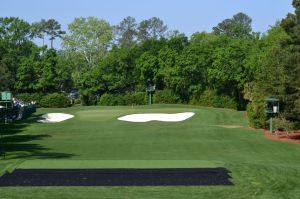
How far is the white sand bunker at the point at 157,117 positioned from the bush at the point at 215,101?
16105mm

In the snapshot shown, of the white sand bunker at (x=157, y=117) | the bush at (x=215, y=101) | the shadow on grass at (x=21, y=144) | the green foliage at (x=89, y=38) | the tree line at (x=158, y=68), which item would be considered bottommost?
the shadow on grass at (x=21, y=144)

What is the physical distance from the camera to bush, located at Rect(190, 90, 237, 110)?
221ft

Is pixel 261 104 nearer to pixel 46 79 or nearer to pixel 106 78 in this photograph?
pixel 106 78

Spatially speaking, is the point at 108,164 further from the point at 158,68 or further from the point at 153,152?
the point at 158,68

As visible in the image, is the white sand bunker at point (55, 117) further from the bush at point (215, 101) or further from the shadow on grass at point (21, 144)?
the bush at point (215, 101)

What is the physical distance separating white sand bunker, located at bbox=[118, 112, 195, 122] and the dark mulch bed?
3322 centimetres

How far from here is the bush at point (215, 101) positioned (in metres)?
67.4

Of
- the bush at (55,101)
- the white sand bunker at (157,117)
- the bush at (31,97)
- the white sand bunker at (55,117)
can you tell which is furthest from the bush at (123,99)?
the white sand bunker at (157,117)

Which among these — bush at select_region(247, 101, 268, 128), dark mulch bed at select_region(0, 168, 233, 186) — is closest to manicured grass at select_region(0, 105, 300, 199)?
dark mulch bed at select_region(0, 168, 233, 186)

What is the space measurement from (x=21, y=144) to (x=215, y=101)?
40842mm

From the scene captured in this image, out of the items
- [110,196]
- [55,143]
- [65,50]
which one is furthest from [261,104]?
[65,50]

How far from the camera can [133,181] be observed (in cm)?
1409

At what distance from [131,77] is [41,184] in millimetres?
65617

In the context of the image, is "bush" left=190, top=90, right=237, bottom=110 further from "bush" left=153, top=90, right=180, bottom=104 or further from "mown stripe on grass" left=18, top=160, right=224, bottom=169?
"mown stripe on grass" left=18, top=160, right=224, bottom=169
